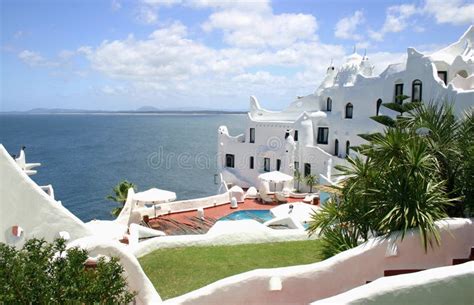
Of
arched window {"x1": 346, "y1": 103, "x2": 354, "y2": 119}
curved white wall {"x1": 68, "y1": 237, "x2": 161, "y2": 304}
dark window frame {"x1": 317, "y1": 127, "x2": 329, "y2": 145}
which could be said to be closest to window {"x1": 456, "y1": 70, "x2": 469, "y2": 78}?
arched window {"x1": 346, "y1": 103, "x2": 354, "y2": 119}

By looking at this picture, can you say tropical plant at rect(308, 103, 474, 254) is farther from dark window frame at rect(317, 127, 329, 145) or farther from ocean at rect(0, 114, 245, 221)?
ocean at rect(0, 114, 245, 221)

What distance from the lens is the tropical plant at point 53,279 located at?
20.5 feet

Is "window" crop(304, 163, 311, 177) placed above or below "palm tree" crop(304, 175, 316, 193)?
above

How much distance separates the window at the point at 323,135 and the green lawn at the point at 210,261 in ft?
78.2

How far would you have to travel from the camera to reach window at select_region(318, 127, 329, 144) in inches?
1443

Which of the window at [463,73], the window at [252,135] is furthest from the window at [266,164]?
the window at [463,73]

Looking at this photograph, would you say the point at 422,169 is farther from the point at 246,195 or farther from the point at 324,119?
the point at 324,119

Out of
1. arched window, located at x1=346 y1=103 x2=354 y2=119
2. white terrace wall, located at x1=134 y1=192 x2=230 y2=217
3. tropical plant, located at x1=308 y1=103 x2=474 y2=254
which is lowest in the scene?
white terrace wall, located at x1=134 y1=192 x2=230 y2=217

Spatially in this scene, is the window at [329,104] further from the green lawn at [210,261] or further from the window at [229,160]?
the green lawn at [210,261]

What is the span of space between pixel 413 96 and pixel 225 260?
21.6 metres

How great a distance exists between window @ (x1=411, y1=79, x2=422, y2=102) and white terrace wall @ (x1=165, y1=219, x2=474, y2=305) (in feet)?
69.1

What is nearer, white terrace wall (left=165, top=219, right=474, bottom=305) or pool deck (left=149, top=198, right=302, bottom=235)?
white terrace wall (left=165, top=219, right=474, bottom=305)

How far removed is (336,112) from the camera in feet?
118

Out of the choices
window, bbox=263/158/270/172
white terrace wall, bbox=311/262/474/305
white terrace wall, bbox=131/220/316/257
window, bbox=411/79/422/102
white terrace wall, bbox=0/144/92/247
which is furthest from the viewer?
window, bbox=263/158/270/172
